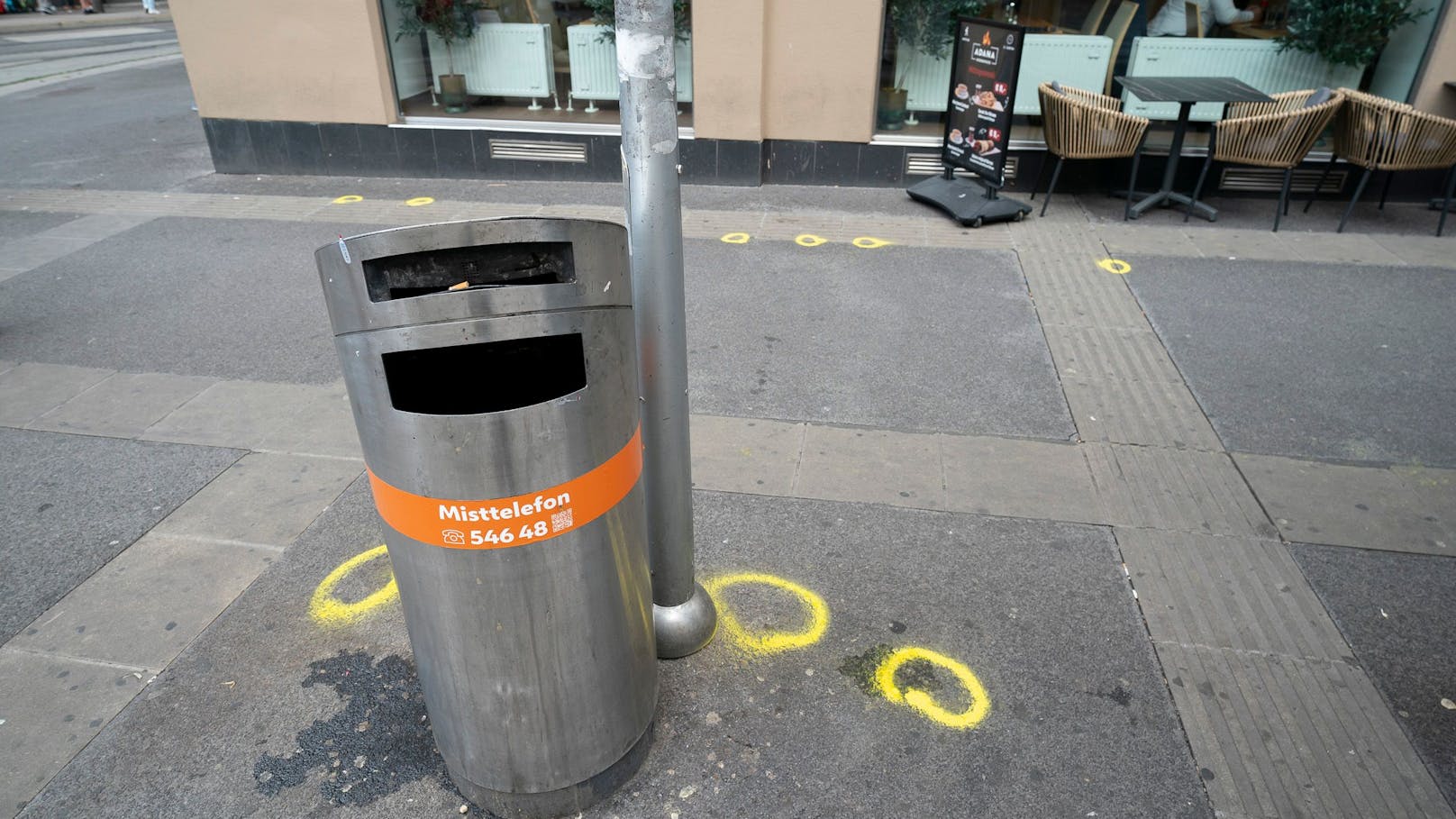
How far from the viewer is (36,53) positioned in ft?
69.6

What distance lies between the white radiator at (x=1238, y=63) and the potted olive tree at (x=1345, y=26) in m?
0.12

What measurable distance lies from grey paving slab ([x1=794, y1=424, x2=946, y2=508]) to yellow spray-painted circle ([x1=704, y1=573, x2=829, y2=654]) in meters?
0.68

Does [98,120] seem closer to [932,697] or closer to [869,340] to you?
[869,340]

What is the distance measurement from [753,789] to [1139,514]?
93.6 inches

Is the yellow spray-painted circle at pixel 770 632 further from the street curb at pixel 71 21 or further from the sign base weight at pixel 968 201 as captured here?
the street curb at pixel 71 21

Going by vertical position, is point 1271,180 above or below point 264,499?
above

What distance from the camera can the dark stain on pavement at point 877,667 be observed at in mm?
3154

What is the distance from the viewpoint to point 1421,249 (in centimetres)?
750

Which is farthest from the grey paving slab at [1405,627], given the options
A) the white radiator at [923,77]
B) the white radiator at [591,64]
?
the white radiator at [591,64]

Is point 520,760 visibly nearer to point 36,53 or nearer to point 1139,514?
point 1139,514

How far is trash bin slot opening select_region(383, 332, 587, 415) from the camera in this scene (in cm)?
240

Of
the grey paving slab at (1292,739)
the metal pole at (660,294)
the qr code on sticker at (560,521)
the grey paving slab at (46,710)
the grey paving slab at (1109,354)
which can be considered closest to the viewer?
the qr code on sticker at (560,521)

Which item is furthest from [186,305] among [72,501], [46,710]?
[46,710]

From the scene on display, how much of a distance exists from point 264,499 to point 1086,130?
7.26 m
